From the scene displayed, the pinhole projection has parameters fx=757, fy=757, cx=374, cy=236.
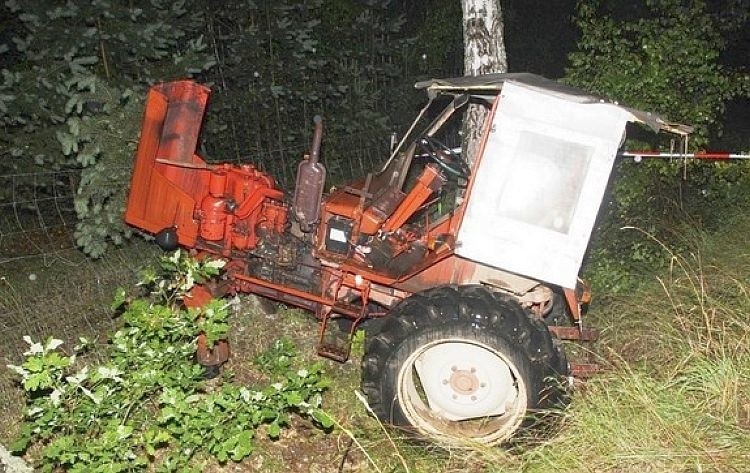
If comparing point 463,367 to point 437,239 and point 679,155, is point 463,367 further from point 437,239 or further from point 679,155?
point 679,155

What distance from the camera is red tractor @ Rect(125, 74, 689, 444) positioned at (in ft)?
14.2

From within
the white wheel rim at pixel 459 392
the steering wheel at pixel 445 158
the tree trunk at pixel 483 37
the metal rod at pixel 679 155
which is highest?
the tree trunk at pixel 483 37

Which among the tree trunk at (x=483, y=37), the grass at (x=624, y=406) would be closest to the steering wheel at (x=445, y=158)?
the grass at (x=624, y=406)

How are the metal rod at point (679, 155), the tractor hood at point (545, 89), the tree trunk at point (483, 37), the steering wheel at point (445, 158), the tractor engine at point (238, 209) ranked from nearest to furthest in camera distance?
the tractor hood at point (545, 89), the steering wheel at point (445, 158), the tractor engine at point (238, 209), the metal rod at point (679, 155), the tree trunk at point (483, 37)

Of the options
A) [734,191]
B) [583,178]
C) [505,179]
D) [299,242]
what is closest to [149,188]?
[299,242]

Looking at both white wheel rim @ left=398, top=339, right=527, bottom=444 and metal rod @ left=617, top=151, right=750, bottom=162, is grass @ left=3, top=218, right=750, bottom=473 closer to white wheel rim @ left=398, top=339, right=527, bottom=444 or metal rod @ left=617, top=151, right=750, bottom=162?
white wheel rim @ left=398, top=339, right=527, bottom=444

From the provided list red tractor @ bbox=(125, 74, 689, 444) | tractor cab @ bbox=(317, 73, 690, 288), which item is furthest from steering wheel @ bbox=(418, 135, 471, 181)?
tractor cab @ bbox=(317, 73, 690, 288)

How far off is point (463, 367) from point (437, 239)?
86 centimetres

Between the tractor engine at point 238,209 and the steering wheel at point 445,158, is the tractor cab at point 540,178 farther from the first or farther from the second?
A: the tractor engine at point 238,209

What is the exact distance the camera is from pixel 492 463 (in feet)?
13.9

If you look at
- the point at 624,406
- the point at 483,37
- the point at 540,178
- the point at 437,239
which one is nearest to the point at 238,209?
the point at 437,239

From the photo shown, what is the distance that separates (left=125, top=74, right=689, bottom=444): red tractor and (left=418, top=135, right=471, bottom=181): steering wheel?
1cm

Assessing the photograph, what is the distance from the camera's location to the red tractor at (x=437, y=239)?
4324mm

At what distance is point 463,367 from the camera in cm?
486
